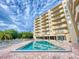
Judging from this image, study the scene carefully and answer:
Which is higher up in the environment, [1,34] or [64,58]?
[1,34]

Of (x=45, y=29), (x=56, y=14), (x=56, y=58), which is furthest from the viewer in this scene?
(x=45, y=29)

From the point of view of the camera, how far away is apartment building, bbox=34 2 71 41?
41.2m

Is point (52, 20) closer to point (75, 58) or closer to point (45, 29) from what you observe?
point (45, 29)

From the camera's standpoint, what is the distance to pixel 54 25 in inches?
1981

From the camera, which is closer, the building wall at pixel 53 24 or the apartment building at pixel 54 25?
the apartment building at pixel 54 25

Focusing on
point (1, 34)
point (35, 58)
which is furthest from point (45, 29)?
point (35, 58)

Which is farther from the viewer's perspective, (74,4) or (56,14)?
(56,14)

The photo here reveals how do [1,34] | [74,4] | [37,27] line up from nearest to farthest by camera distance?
[74,4] < [1,34] < [37,27]

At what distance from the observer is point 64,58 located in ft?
32.4

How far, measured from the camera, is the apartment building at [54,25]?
135ft

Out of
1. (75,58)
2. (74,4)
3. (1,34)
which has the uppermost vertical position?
(74,4)

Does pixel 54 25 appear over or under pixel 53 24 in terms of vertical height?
under

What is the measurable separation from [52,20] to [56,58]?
4260 centimetres

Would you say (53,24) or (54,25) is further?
(53,24)
